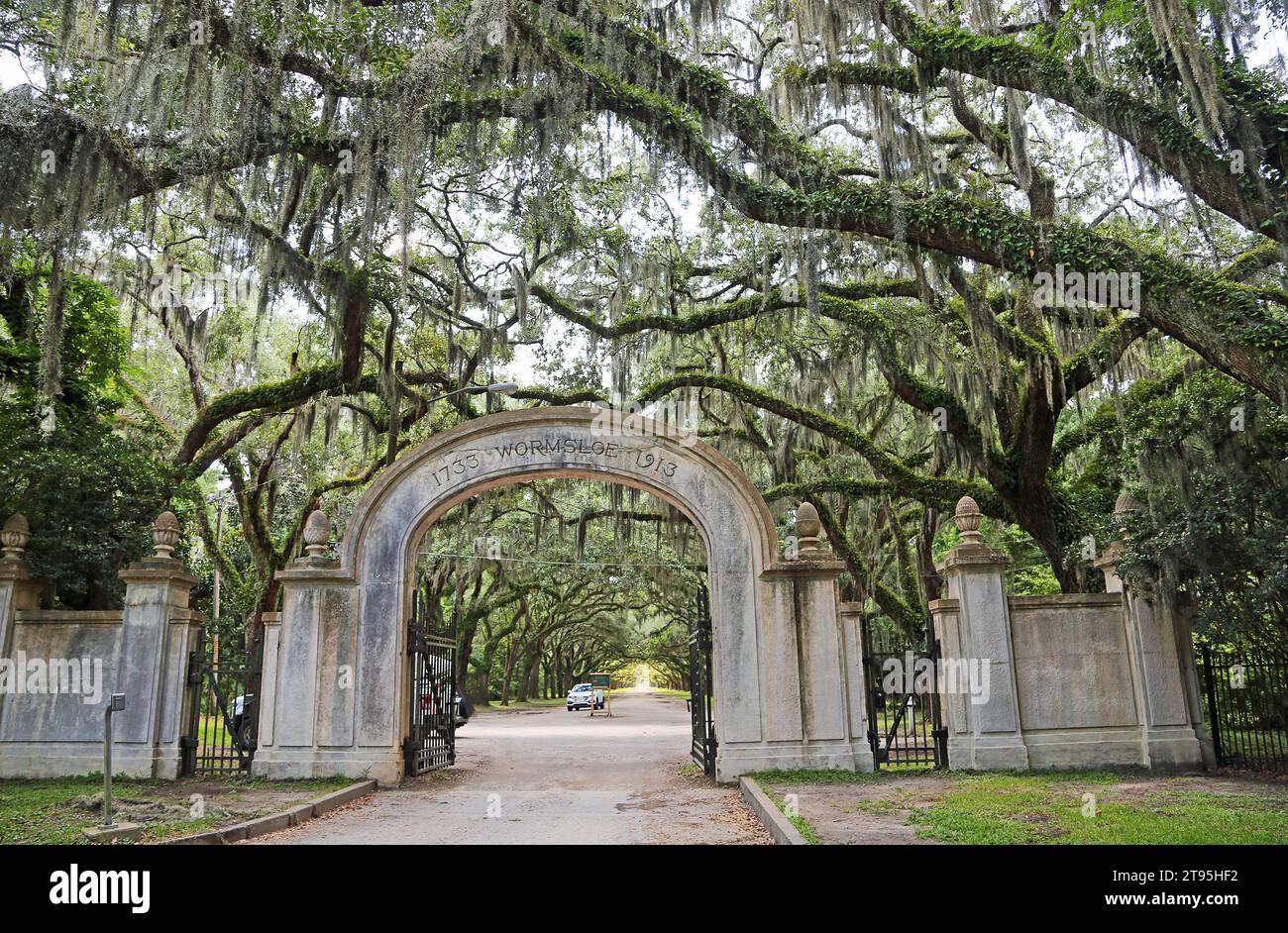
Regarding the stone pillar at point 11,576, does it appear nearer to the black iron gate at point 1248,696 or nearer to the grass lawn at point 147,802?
the grass lawn at point 147,802

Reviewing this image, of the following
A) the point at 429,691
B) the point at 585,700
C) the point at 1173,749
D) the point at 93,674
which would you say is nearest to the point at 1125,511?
the point at 1173,749

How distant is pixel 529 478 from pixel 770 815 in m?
5.89

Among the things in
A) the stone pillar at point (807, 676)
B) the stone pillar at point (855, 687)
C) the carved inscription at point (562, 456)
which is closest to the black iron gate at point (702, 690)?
the stone pillar at point (807, 676)

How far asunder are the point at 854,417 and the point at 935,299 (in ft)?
18.4

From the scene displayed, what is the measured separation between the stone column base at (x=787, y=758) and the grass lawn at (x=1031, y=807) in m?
Answer: 0.19

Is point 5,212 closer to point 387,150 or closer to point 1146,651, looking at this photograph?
point 387,150

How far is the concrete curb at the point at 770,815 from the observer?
684 cm

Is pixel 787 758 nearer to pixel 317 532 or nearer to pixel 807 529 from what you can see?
pixel 807 529

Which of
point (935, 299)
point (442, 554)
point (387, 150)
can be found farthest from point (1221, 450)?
point (442, 554)

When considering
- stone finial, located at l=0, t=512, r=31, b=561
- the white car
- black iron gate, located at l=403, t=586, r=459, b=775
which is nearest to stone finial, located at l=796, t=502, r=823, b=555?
black iron gate, located at l=403, t=586, r=459, b=775

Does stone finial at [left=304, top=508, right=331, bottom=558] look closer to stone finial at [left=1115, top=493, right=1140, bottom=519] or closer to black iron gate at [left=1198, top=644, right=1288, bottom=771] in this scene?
stone finial at [left=1115, top=493, right=1140, bottom=519]

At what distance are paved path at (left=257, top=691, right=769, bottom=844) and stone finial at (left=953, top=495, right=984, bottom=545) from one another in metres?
4.30

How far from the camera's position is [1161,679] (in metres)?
10.8

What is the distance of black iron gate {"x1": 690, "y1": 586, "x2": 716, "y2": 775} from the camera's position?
1203cm
